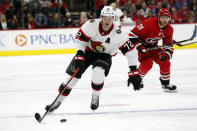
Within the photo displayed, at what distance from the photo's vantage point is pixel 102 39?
3.55 meters

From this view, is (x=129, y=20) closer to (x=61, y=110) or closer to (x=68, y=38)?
(x=68, y=38)

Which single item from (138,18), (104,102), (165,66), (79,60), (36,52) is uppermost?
(79,60)

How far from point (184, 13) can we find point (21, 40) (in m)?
4.38

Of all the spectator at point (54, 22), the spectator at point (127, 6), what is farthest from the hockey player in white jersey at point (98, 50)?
the spectator at point (127, 6)

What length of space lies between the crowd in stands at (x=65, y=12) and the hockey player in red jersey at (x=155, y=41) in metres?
4.18

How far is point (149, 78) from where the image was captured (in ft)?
19.5

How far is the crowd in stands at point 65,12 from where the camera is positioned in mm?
9336


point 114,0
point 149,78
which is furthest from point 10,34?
point 149,78

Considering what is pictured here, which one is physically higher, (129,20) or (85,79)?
(129,20)

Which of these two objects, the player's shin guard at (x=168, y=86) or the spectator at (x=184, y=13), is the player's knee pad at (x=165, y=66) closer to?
the player's shin guard at (x=168, y=86)

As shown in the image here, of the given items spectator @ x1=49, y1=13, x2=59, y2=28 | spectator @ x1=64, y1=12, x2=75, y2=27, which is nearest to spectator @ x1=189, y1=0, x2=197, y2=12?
spectator @ x1=64, y1=12, x2=75, y2=27

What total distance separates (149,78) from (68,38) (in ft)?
12.0

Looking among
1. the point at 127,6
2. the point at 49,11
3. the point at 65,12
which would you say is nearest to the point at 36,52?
the point at 49,11

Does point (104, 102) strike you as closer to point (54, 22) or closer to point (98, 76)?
point (98, 76)
